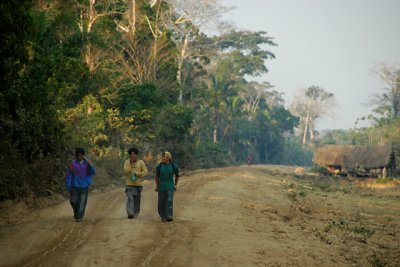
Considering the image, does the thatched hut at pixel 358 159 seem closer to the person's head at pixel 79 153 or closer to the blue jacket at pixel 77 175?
the blue jacket at pixel 77 175

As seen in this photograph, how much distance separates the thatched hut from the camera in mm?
37938

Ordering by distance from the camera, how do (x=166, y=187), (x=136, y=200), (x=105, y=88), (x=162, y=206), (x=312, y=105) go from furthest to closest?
1. (x=312, y=105)
2. (x=105, y=88)
3. (x=136, y=200)
4. (x=162, y=206)
5. (x=166, y=187)

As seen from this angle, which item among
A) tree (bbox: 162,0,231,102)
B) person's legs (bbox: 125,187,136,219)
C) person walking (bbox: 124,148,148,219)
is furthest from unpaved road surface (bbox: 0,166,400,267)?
tree (bbox: 162,0,231,102)

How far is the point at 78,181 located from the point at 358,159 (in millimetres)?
33657

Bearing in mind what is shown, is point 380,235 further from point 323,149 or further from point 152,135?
point 323,149

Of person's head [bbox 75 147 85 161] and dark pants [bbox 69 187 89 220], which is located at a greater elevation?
person's head [bbox 75 147 85 161]

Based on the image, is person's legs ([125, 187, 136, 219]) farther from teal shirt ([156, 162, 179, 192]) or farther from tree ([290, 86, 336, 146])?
tree ([290, 86, 336, 146])

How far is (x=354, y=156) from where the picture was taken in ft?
134

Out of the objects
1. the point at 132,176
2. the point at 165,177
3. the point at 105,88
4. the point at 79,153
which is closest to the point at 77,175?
the point at 79,153

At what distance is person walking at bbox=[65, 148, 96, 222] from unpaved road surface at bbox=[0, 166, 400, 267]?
38 centimetres

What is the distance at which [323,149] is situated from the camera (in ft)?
149

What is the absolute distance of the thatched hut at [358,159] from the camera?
1494 inches

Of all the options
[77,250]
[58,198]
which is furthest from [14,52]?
[58,198]

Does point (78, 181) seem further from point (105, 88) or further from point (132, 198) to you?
point (105, 88)
